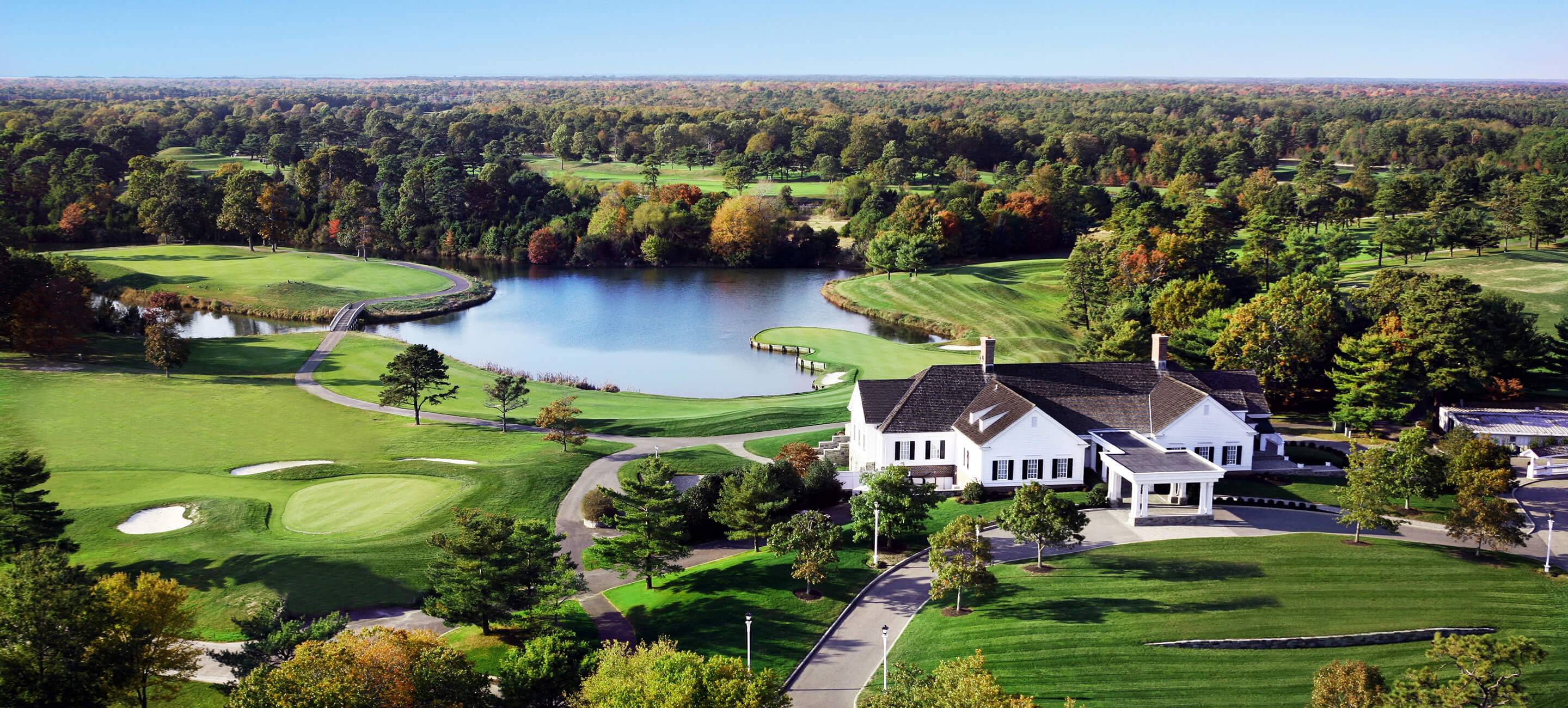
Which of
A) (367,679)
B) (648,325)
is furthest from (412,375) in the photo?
(648,325)

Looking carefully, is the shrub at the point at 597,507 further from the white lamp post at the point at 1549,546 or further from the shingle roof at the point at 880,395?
the white lamp post at the point at 1549,546

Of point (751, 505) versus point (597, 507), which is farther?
point (597, 507)

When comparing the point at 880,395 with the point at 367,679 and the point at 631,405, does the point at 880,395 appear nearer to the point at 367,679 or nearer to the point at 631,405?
the point at 631,405

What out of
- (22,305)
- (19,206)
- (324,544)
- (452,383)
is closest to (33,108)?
(19,206)

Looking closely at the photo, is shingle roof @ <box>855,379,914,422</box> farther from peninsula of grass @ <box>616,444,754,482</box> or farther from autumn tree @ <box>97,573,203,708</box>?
autumn tree @ <box>97,573,203,708</box>

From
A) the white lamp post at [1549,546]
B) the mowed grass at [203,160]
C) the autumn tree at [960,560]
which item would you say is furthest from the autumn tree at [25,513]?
the mowed grass at [203,160]

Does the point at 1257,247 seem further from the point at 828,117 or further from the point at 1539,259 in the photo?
the point at 828,117
